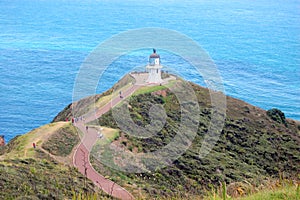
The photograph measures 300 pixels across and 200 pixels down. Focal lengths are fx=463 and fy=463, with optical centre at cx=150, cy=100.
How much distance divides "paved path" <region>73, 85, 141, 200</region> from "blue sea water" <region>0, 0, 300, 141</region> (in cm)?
1996

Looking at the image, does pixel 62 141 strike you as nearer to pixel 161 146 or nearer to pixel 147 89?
pixel 161 146

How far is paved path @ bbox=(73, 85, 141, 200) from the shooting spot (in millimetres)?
22828

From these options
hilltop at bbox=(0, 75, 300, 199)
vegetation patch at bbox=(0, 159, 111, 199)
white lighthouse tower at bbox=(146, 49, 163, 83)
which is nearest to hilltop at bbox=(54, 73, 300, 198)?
hilltop at bbox=(0, 75, 300, 199)

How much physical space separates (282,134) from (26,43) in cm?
6508

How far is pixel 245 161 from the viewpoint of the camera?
117ft

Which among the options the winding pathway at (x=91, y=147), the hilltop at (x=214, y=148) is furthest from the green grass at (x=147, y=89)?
the winding pathway at (x=91, y=147)

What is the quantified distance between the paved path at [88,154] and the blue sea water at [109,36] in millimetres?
19962

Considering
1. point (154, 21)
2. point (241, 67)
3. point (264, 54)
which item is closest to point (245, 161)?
point (241, 67)

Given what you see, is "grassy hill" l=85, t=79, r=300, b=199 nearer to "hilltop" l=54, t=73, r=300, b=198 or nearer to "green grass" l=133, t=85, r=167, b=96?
"hilltop" l=54, t=73, r=300, b=198

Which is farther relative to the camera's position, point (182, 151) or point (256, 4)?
point (256, 4)

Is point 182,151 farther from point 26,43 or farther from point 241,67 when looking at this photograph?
point 26,43

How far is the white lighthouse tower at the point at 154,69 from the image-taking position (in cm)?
3950

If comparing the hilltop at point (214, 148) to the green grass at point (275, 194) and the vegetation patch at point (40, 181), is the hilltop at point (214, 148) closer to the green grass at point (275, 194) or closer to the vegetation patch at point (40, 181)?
the vegetation patch at point (40, 181)

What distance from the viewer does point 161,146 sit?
32.8 meters
